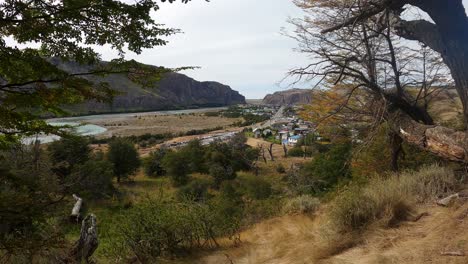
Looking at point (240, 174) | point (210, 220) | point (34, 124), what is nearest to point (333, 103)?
point (210, 220)

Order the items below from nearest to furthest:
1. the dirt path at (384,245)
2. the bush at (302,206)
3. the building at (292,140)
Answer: the dirt path at (384,245), the bush at (302,206), the building at (292,140)

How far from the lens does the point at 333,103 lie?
1182 cm

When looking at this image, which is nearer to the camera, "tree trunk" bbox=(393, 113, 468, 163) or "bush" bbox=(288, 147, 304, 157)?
"tree trunk" bbox=(393, 113, 468, 163)

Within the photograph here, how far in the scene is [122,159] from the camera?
1280 inches

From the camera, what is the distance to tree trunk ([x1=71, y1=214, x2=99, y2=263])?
212 inches

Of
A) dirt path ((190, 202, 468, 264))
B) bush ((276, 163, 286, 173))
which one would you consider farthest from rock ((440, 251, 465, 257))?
bush ((276, 163, 286, 173))

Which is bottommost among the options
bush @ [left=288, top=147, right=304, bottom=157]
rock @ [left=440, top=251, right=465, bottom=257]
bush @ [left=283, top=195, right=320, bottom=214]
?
bush @ [left=288, top=147, right=304, bottom=157]

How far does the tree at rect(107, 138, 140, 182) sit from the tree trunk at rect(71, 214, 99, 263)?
27.3 metres

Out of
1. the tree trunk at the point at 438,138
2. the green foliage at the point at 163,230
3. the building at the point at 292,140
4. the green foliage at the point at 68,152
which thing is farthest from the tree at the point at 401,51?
the building at the point at 292,140

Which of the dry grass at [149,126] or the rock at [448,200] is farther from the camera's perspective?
the dry grass at [149,126]

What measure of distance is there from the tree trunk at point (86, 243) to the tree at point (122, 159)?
2733 cm

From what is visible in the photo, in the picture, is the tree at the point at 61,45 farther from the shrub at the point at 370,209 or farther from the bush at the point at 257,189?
the bush at the point at 257,189

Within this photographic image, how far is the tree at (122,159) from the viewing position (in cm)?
3222

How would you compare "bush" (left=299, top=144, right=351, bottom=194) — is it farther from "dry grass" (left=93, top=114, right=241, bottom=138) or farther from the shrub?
"dry grass" (left=93, top=114, right=241, bottom=138)
